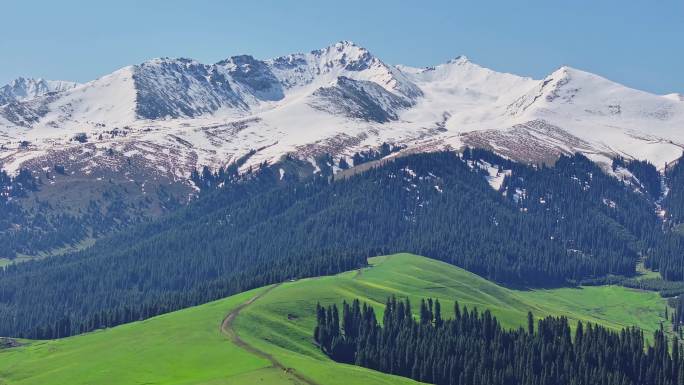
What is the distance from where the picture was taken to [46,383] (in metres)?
200

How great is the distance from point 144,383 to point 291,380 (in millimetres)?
28606

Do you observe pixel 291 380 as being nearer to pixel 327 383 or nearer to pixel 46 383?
pixel 327 383

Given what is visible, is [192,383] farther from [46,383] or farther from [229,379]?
[46,383]

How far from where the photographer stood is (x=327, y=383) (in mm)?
199625

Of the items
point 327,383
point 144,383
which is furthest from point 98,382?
point 327,383

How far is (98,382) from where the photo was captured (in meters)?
199

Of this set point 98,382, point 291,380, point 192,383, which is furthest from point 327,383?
point 98,382

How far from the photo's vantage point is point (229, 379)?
197500 millimetres

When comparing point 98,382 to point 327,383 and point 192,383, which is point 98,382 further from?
point 327,383

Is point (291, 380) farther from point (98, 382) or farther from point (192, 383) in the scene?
point (98, 382)

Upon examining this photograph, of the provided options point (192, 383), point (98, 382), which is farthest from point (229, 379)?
point (98, 382)

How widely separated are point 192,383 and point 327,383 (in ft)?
85.8

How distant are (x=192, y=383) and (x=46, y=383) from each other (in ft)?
97.1

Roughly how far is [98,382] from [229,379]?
2588 centimetres
